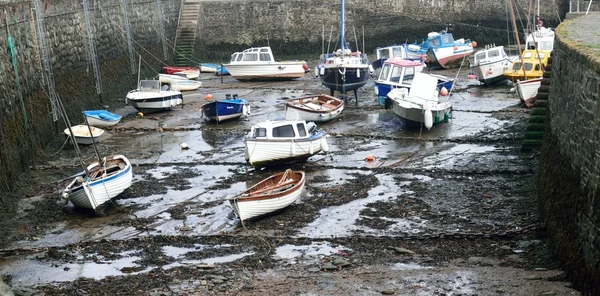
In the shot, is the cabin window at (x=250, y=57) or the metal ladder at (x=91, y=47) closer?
the metal ladder at (x=91, y=47)

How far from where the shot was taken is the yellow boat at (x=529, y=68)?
30.3 m

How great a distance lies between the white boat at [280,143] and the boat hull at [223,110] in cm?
603

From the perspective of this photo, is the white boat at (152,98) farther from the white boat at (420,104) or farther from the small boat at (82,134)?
the white boat at (420,104)

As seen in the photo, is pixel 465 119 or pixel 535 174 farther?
pixel 465 119

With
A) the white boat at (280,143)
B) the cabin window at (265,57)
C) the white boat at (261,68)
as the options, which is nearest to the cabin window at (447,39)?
the white boat at (261,68)

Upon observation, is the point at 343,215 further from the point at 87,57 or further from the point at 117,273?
the point at 87,57

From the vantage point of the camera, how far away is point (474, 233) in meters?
15.2

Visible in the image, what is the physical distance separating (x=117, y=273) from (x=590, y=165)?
24.7ft

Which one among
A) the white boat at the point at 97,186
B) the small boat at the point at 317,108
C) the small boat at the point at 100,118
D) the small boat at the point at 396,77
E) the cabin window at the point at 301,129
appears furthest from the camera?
the small boat at the point at 396,77

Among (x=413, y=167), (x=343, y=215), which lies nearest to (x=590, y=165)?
(x=343, y=215)

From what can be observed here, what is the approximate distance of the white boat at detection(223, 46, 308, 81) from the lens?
1435 inches

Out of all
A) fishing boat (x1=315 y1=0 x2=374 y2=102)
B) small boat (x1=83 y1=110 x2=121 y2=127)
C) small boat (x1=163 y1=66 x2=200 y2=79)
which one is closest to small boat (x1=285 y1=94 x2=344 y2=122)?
fishing boat (x1=315 y1=0 x2=374 y2=102)

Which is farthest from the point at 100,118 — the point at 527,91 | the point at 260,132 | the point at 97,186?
the point at 527,91

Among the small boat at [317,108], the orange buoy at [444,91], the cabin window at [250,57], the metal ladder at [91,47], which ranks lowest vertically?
the orange buoy at [444,91]
